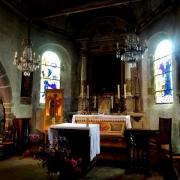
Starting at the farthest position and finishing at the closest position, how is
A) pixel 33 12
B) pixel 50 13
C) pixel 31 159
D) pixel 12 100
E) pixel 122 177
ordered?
pixel 33 12, pixel 50 13, pixel 12 100, pixel 31 159, pixel 122 177

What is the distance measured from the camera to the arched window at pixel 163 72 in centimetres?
717

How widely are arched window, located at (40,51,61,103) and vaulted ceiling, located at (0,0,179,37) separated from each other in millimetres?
1157

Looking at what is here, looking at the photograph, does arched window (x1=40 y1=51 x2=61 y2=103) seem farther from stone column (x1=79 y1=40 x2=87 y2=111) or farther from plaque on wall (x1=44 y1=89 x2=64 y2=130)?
plaque on wall (x1=44 y1=89 x2=64 y2=130)

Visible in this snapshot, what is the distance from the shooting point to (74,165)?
338 centimetres

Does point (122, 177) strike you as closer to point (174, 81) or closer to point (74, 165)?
point (74, 165)

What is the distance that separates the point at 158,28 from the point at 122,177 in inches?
209

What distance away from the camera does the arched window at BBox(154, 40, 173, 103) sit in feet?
23.5

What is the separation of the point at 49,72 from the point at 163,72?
458cm

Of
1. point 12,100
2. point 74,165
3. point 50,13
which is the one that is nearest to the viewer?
point 74,165

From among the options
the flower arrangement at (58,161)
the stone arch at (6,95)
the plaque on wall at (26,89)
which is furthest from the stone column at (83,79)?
the flower arrangement at (58,161)

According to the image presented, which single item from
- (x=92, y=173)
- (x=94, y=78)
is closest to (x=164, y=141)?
(x=92, y=173)

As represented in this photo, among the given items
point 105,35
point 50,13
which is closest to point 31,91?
point 50,13

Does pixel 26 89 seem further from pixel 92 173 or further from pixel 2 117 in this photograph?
pixel 92 173

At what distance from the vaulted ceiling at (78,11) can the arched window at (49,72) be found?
3.79 ft
